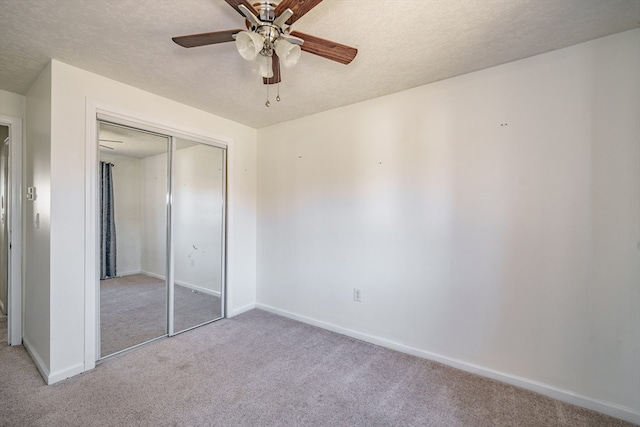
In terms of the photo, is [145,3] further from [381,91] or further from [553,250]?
[553,250]

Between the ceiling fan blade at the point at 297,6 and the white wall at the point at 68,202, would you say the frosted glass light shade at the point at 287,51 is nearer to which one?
the ceiling fan blade at the point at 297,6

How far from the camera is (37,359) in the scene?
7.36ft

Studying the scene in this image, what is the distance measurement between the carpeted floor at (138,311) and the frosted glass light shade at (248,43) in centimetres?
230

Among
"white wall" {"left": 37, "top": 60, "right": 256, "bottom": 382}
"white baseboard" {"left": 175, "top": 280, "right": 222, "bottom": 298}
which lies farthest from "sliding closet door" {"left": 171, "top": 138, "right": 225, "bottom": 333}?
"white wall" {"left": 37, "top": 60, "right": 256, "bottom": 382}

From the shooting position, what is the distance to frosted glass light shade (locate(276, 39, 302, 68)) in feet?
4.59

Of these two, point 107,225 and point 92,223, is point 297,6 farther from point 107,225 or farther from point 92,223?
point 107,225

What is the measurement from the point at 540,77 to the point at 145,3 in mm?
2568

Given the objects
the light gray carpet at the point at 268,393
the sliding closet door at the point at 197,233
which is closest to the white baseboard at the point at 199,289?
the sliding closet door at the point at 197,233

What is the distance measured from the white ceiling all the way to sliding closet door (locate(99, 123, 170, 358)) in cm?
62

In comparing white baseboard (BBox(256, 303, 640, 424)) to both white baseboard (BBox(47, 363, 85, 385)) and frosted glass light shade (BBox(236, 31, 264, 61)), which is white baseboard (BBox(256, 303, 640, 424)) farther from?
frosted glass light shade (BBox(236, 31, 264, 61))

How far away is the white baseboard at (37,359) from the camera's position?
2.06 metres

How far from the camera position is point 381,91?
2553mm

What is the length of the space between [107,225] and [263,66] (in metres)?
2.11

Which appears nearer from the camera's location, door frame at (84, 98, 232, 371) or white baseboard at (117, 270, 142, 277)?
door frame at (84, 98, 232, 371)
